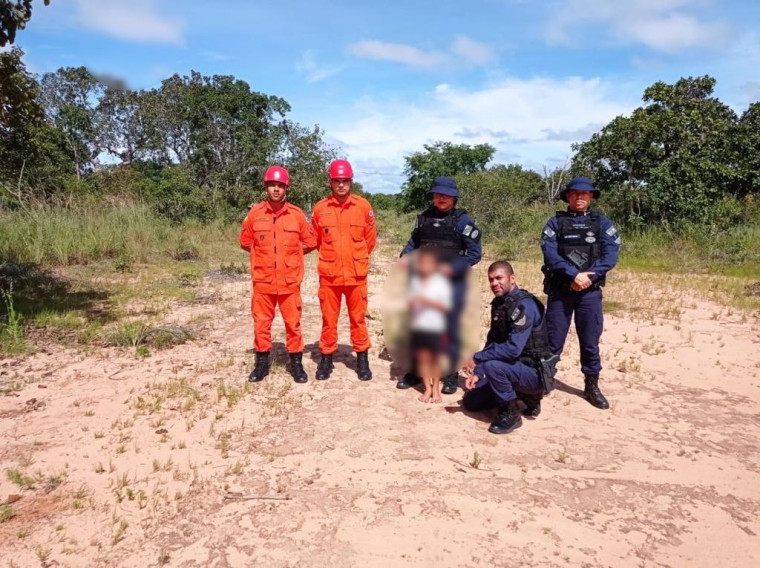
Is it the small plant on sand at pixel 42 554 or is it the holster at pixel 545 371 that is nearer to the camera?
the small plant on sand at pixel 42 554

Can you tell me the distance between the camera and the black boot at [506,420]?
387 cm

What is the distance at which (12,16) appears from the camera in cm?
507

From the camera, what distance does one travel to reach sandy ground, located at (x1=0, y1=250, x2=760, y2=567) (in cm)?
265

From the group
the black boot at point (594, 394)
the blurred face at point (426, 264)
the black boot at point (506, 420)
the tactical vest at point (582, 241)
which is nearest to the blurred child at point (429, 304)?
the blurred face at point (426, 264)

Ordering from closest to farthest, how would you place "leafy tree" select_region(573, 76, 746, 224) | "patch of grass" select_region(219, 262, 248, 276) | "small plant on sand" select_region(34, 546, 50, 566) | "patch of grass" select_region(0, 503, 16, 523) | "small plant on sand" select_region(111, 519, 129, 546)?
"small plant on sand" select_region(34, 546, 50, 566) → "small plant on sand" select_region(111, 519, 129, 546) → "patch of grass" select_region(0, 503, 16, 523) → "patch of grass" select_region(219, 262, 248, 276) → "leafy tree" select_region(573, 76, 746, 224)

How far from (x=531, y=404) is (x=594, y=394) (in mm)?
687

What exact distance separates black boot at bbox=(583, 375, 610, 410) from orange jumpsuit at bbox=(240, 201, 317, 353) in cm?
264

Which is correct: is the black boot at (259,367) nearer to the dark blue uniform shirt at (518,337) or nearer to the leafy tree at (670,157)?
the dark blue uniform shirt at (518,337)

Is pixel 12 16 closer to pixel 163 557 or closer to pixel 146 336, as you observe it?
pixel 146 336

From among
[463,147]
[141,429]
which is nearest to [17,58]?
[141,429]

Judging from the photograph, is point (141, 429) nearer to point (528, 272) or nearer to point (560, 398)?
point (560, 398)

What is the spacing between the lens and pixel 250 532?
8.97ft

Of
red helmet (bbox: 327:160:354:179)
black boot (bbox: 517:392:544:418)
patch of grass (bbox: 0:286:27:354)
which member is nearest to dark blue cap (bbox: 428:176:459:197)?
red helmet (bbox: 327:160:354:179)

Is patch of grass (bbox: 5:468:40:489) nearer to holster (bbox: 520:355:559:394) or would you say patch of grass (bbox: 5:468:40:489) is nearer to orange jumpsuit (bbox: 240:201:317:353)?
orange jumpsuit (bbox: 240:201:317:353)
